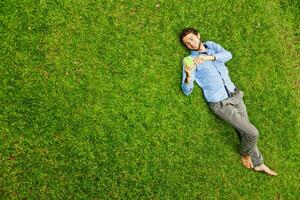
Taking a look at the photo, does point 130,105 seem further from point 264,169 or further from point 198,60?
point 264,169

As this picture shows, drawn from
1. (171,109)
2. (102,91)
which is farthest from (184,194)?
(102,91)

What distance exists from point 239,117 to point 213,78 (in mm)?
674

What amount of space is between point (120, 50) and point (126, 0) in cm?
76

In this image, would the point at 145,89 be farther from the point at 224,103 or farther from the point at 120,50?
the point at 224,103

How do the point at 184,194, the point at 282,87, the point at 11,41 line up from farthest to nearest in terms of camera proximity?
1. the point at 282,87
2. the point at 184,194
3. the point at 11,41

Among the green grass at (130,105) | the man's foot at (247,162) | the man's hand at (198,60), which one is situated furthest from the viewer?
the man's foot at (247,162)

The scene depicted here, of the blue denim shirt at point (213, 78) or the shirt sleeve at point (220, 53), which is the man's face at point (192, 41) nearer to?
the blue denim shirt at point (213, 78)

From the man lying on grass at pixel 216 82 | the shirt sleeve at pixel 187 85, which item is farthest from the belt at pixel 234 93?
the shirt sleeve at pixel 187 85

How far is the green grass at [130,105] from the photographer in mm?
5762

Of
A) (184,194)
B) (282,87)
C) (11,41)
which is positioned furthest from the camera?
(282,87)

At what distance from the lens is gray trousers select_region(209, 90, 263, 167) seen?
650cm

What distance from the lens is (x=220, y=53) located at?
6.54 metres

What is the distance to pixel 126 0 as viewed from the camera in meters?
6.54

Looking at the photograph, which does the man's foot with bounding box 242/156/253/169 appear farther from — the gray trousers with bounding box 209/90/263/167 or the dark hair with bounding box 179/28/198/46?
the dark hair with bounding box 179/28/198/46
